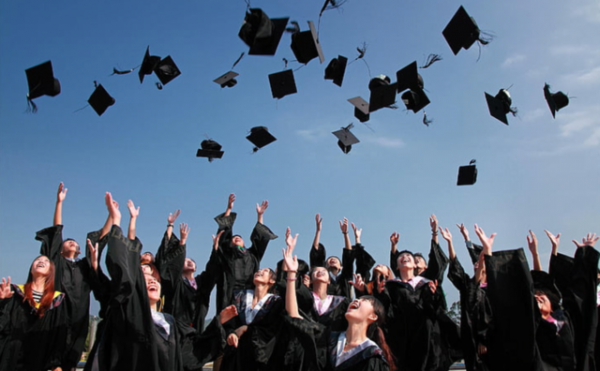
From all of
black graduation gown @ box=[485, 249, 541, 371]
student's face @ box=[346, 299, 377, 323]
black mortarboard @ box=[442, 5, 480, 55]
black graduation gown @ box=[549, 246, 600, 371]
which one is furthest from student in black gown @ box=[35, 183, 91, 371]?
black mortarboard @ box=[442, 5, 480, 55]

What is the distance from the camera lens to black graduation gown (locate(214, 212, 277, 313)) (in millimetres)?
6637

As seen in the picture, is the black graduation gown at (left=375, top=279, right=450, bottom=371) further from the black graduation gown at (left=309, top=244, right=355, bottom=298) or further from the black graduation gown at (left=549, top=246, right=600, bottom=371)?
the black graduation gown at (left=549, top=246, right=600, bottom=371)

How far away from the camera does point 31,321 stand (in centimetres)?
479

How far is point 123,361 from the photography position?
137 inches

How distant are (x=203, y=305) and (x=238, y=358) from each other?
2.10m

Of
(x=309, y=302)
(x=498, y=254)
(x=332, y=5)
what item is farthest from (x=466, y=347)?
(x=332, y=5)

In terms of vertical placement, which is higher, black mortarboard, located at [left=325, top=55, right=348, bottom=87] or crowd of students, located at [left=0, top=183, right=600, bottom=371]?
black mortarboard, located at [left=325, top=55, right=348, bottom=87]

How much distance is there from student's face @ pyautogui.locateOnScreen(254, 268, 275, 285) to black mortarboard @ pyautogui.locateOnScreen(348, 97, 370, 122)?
3412 millimetres

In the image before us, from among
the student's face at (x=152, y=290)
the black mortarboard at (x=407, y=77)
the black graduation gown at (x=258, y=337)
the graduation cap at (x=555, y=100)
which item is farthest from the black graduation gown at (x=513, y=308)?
the graduation cap at (x=555, y=100)

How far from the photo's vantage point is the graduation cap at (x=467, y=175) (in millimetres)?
7215

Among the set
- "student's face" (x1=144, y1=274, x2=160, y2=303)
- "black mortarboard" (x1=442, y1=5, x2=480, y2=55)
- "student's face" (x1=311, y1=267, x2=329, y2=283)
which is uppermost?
"black mortarboard" (x1=442, y1=5, x2=480, y2=55)

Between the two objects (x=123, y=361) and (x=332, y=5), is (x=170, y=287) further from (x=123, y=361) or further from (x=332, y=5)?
(x=332, y=5)

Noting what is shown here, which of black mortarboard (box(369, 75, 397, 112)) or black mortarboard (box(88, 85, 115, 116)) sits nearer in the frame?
black mortarboard (box(369, 75, 397, 112))

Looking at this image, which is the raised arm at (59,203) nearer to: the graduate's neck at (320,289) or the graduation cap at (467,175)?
the graduate's neck at (320,289)
